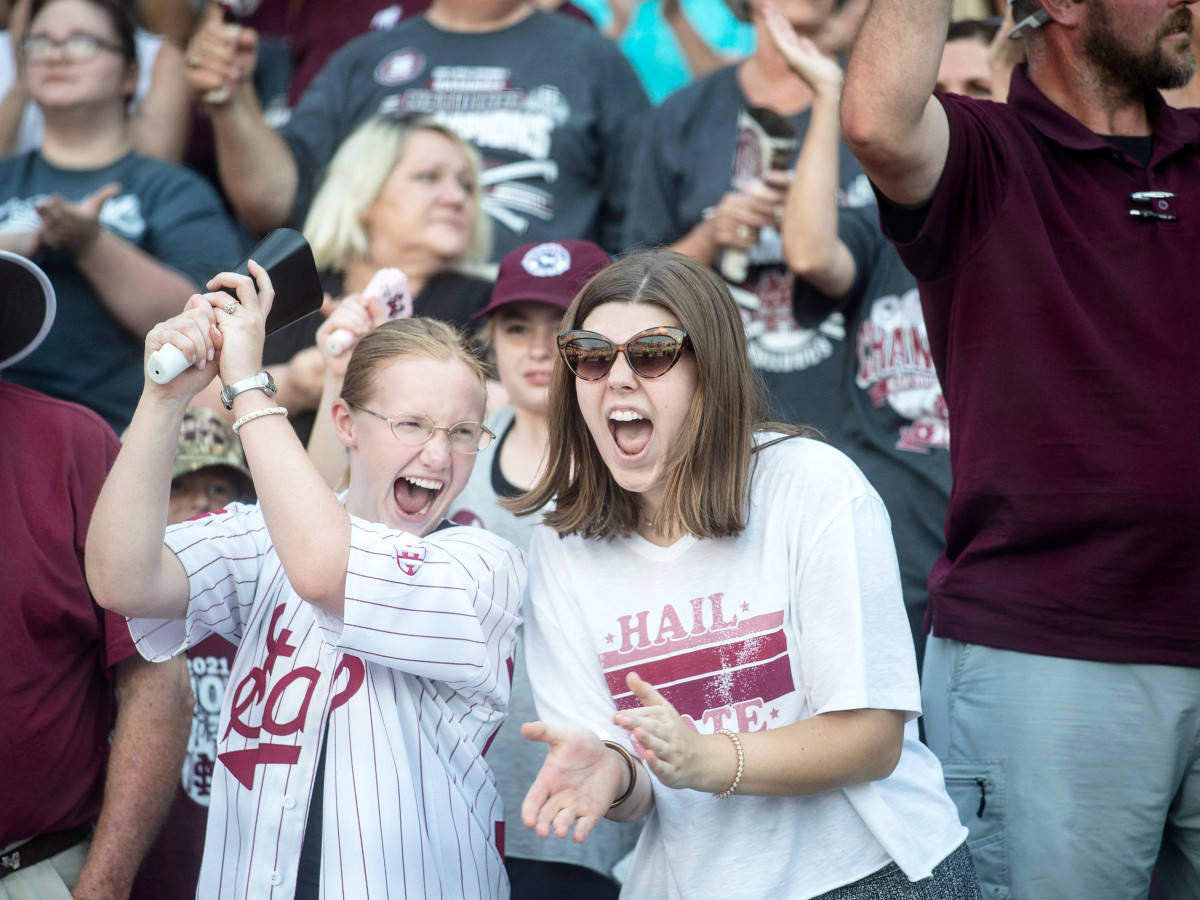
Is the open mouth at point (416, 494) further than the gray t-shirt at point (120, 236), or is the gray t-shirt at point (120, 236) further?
the gray t-shirt at point (120, 236)

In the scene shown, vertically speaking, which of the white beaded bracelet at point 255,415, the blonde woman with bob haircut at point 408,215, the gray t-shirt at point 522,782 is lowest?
the gray t-shirt at point 522,782

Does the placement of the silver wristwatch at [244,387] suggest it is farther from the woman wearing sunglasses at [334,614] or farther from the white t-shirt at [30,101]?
the white t-shirt at [30,101]

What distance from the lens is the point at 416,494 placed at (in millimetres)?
2295

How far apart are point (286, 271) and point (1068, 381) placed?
1416mm

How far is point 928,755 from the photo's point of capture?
2.09 metres

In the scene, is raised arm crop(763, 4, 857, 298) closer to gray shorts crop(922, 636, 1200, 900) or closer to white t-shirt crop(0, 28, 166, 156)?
gray shorts crop(922, 636, 1200, 900)

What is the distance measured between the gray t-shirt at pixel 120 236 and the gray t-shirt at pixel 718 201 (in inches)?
58.5

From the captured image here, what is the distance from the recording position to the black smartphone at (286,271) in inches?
84.5

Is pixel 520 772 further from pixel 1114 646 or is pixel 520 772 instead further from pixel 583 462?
pixel 1114 646

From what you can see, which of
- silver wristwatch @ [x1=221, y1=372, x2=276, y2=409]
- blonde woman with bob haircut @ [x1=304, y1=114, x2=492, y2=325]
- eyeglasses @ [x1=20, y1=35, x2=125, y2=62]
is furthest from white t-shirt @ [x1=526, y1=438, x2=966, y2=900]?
eyeglasses @ [x1=20, y1=35, x2=125, y2=62]

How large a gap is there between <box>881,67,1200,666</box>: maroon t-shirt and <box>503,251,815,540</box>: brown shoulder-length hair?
408 mm

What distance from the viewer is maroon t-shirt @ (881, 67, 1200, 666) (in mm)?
2174

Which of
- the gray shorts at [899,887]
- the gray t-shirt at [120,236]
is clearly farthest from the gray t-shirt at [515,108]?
the gray shorts at [899,887]

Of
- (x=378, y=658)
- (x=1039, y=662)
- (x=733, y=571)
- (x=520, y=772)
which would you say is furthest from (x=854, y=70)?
(x=520, y=772)
